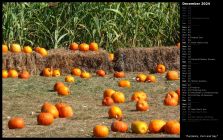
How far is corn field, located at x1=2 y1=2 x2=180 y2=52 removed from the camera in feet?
44.3

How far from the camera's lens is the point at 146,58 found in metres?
12.6

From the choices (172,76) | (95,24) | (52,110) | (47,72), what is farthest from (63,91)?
(95,24)

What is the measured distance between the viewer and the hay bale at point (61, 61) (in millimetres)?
11672

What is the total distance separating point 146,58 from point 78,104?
13.0ft

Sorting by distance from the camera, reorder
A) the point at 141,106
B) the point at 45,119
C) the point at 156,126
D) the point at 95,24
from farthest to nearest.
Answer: the point at 95,24
the point at 141,106
the point at 45,119
the point at 156,126

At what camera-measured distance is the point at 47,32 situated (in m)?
13.6

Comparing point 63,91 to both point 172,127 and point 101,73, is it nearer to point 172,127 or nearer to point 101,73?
point 101,73

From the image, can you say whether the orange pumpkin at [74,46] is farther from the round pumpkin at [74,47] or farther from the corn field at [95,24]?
the corn field at [95,24]

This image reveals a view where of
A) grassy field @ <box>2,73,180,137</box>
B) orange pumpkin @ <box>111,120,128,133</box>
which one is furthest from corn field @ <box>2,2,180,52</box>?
orange pumpkin @ <box>111,120,128,133</box>

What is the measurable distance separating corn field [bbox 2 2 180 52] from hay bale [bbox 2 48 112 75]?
108 centimetres

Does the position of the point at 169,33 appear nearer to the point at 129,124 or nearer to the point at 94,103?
the point at 94,103

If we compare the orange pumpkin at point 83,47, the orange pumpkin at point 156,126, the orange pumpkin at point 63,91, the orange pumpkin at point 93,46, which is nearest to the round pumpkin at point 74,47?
the orange pumpkin at point 83,47

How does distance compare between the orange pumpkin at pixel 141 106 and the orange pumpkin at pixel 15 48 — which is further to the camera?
the orange pumpkin at pixel 15 48

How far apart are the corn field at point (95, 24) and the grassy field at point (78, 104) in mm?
1972
